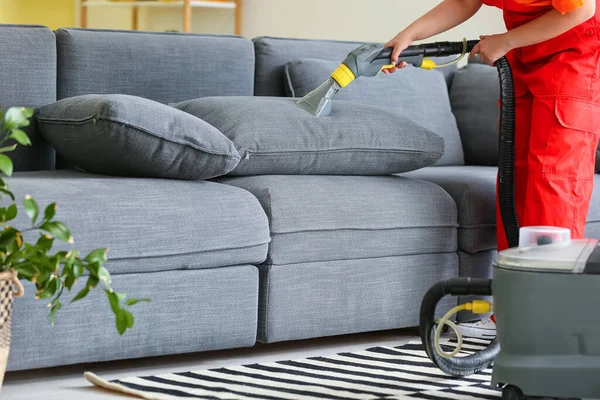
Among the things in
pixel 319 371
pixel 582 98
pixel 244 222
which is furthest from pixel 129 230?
pixel 582 98

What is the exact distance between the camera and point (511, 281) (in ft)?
5.15

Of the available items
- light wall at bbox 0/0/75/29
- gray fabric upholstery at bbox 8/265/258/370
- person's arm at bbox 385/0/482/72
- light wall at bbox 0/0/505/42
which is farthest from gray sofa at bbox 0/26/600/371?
light wall at bbox 0/0/75/29

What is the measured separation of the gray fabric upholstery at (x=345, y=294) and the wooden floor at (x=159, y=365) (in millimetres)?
59

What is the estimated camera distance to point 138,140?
2.08m

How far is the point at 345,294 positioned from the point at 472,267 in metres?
0.40

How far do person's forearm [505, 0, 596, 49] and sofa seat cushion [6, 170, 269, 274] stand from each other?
2.23ft

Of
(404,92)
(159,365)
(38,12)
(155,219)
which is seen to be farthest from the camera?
(38,12)

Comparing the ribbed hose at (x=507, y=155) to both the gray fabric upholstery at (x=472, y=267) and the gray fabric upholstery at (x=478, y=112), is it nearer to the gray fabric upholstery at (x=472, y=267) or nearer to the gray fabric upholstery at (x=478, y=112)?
the gray fabric upholstery at (x=472, y=267)

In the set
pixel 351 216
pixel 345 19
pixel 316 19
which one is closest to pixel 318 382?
pixel 351 216

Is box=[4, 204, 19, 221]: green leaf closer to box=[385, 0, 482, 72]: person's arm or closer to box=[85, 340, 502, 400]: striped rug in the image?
box=[85, 340, 502, 400]: striped rug

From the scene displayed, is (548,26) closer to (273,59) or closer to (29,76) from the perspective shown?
(273,59)

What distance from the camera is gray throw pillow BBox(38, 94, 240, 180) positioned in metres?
2.07

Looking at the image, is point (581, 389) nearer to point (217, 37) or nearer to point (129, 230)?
point (129, 230)

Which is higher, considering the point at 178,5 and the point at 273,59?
the point at 178,5
